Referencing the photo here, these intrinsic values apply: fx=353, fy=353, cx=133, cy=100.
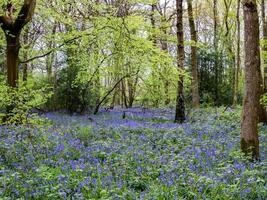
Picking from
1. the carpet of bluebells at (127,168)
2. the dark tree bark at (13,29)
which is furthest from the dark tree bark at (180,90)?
the dark tree bark at (13,29)

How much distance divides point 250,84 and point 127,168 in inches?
130

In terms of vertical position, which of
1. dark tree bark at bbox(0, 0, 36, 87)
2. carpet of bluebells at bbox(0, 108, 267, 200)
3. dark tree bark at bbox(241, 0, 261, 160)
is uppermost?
dark tree bark at bbox(0, 0, 36, 87)

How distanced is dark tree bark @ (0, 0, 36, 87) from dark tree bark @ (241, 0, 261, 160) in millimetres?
6915

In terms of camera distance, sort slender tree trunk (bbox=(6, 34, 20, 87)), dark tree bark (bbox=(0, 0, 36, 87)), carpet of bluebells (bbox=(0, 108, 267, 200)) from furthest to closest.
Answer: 1. slender tree trunk (bbox=(6, 34, 20, 87))
2. dark tree bark (bbox=(0, 0, 36, 87))
3. carpet of bluebells (bbox=(0, 108, 267, 200))

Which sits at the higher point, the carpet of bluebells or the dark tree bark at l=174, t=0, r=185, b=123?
the dark tree bark at l=174, t=0, r=185, b=123

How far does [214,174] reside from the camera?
5832 millimetres

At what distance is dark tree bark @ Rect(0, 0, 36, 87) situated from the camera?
11.3 meters

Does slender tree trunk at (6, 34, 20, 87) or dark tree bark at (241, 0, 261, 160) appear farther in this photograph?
slender tree trunk at (6, 34, 20, 87)

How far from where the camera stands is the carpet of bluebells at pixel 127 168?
16.1 ft

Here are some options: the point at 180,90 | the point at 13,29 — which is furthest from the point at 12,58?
the point at 180,90

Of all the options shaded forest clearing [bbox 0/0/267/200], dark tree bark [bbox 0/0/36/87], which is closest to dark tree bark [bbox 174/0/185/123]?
shaded forest clearing [bbox 0/0/267/200]

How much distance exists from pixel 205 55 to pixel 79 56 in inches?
437

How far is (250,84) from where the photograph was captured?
24.7ft

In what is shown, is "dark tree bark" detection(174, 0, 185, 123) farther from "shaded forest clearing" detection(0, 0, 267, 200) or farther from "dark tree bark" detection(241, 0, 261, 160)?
"dark tree bark" detection(241, 0, 261, 160)
